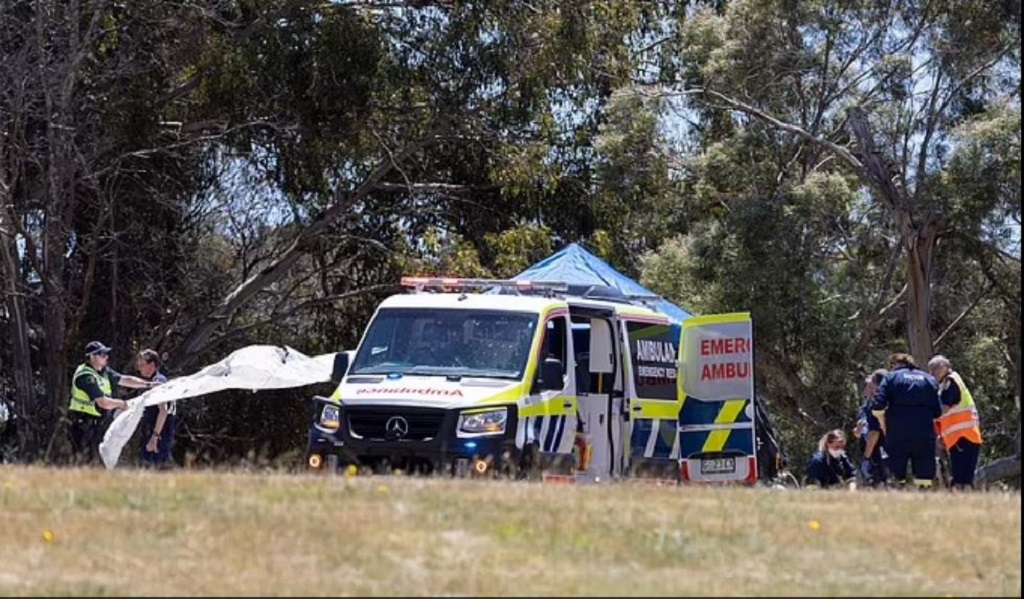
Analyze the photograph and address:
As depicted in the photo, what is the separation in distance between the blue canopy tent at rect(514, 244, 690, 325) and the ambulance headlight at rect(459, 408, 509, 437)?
445 cm

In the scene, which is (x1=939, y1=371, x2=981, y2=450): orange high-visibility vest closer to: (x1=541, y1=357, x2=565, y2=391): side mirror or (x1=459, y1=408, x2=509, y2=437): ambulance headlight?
(x1=541, y1=357, x2=565, y2=391): side mirror

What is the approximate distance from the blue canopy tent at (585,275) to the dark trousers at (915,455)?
348 centimetres

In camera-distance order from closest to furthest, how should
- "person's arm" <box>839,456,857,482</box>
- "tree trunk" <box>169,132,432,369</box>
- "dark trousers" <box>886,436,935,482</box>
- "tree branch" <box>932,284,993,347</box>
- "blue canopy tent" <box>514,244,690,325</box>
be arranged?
"dark trousers" <box>886,436,935,482</box>, "person's arm" <box>839,456,857,482</box>, "blue canopy tent" <box>514,244,690,325</box>, "tree trunk" <box>169,132,432,369</box>, "tree branch" <box>932,284,993,347</box>

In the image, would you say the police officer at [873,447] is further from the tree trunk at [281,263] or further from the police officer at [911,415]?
the tree trunk at [281,263]

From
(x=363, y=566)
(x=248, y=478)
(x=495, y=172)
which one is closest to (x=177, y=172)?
(x=495, y=172)

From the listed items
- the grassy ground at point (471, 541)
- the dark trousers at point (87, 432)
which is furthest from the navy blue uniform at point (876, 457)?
the dark trousers at point (87, 432)

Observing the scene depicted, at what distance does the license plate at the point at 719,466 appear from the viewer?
1919cm

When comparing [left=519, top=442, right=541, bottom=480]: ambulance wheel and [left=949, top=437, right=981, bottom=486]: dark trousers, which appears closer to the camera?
[left=519, top=442, right=541, bottom=480]: ambulance wheel

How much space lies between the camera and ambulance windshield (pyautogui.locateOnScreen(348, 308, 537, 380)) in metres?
16.9

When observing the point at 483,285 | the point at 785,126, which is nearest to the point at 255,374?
the point at 483,285

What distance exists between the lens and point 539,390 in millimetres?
16812

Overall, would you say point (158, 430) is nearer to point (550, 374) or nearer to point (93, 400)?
point (93, 400)

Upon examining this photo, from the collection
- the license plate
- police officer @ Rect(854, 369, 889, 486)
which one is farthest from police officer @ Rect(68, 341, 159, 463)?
police officer @ Rect(854, 369, 889, 486)

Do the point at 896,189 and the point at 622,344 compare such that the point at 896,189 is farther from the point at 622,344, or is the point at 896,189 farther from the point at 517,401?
the point at 517,401
